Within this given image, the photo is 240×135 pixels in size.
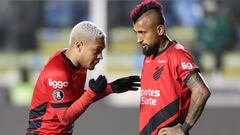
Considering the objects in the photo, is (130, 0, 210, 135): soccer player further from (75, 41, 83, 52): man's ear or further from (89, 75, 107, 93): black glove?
(75, 41, 83, 52): man's ear

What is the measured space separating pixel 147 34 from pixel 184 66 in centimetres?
36

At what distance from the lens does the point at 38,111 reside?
18.6 ft

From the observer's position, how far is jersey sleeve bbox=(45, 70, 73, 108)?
18.0 feet

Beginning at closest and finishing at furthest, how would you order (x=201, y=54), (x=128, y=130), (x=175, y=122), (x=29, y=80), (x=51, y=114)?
(x=175, y=122) → (x=51, y=114) → (x=128, y=130) → (x=29, y=80) → (x=201, y=54)

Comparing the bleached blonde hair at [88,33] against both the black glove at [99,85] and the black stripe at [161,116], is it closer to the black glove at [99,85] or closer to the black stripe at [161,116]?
the black glove at [99,85]

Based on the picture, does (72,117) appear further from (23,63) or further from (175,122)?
(23,63)

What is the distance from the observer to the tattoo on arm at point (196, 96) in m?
5.03

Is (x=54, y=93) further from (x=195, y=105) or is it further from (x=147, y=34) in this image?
(x=195, y=105)

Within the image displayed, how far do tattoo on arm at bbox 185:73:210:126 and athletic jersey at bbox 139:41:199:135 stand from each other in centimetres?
5

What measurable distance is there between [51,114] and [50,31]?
422 inches

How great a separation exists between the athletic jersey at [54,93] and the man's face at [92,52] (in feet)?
0.37

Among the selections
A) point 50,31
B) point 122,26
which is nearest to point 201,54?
point 122,26

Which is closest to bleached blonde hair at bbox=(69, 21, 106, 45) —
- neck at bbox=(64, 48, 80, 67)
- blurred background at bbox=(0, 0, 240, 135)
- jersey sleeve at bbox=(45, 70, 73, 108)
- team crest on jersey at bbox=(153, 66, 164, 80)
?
neck at bbox=(64, 48, 80, 67)

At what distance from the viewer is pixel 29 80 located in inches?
555
